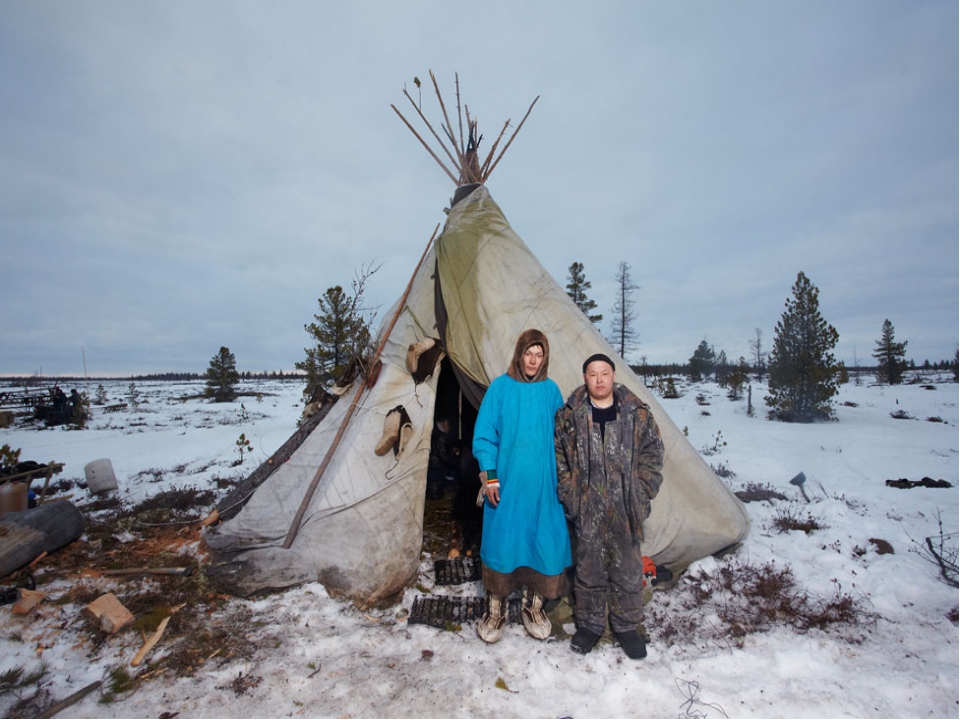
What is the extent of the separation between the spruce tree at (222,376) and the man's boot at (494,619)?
93.3 feet

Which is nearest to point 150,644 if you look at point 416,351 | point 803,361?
point 416,351

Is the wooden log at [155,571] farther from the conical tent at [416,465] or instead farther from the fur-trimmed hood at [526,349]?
the fur-trimmed hood at [526,349]

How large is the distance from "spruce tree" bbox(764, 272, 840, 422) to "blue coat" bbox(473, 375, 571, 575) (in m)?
15.7

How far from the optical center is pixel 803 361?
1451 cm

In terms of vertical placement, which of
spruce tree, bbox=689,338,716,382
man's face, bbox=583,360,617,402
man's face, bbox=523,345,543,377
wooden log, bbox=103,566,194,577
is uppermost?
spruce tree, bbox=689,338,716,382

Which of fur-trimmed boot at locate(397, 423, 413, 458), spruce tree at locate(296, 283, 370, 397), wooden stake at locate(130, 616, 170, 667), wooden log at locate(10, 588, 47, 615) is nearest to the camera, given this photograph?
wooden stake at locate(130, 616, 170, 667)

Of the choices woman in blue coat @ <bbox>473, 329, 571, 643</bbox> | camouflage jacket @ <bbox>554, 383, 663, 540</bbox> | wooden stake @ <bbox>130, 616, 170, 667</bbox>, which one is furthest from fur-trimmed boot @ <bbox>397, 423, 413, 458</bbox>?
wooden stake @ <bbox>130, 616, 170, 667</bbox>

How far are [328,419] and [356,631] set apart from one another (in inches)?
93.3

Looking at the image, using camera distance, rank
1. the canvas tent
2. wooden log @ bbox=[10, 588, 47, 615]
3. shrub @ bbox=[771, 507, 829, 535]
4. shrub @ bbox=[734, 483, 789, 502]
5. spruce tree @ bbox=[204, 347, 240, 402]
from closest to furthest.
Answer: wooden log @ bbox=[10, 588, 47, 615]
the canvas tent
shrub @ bbox=[771, 507, 829, 535]
shrub @ bbox=[734, 483, 789, 502]
spruce tree @ bbox=[204, 347, 240, 402]

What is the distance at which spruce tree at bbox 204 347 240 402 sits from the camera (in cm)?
2645

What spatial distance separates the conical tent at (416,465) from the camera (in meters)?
3.48

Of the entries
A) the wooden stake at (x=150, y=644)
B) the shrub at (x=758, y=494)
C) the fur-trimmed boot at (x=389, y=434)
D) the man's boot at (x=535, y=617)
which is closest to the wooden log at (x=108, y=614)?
the wooden stake at (x=150, y=644)

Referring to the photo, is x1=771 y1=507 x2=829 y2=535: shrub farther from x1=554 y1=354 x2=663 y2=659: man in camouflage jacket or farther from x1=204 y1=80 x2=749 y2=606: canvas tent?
x1=554 y1=354 x2=663 y2=659: man in camouflage jacket

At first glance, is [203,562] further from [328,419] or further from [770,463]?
[770,463]
